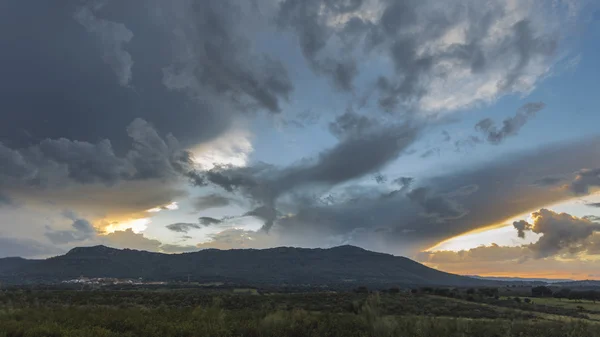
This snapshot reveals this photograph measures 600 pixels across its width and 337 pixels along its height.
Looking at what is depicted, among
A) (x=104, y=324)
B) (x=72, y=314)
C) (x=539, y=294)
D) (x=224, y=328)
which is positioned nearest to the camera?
(x=224, y=328)

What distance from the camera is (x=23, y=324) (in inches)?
764

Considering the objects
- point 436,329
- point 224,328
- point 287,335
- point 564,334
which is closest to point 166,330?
point 224,328

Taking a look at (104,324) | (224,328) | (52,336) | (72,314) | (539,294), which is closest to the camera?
(52,336)

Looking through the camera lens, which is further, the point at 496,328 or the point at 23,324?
the point at 496,328

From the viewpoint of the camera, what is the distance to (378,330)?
62.2ft

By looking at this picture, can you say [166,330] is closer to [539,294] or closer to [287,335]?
[287,335]

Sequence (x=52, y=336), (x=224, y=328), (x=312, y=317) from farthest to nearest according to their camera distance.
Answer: (x=312, y=317), (x=224, y=328), (x=52, y=336)

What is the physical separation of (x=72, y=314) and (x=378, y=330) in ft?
61.4

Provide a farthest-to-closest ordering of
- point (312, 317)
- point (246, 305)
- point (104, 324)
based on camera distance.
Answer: point (246, 305), point (312, 317), point (104, 324)

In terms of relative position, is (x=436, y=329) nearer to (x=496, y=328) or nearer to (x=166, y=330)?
(x=496, y=328)

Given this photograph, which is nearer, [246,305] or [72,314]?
[72,314]

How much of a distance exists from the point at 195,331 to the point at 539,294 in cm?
13821

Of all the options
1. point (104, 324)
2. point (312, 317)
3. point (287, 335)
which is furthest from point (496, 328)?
point (104, 324)

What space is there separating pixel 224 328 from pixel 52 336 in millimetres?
7714
